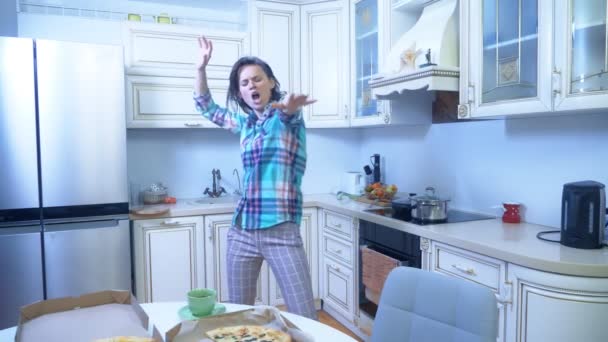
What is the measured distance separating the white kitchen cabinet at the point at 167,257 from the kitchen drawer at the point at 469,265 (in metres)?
1.46

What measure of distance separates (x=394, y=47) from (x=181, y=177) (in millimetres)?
1672

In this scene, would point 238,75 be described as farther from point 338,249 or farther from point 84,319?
point 338,249

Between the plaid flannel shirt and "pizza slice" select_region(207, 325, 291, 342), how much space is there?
0.72 meters

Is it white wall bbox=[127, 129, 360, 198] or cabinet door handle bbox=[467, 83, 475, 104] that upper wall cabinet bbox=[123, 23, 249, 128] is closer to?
white wall bbox=[127, 129, 360, 198]

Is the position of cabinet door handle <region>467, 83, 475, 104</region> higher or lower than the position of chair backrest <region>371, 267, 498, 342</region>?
higher

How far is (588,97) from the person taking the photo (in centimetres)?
157

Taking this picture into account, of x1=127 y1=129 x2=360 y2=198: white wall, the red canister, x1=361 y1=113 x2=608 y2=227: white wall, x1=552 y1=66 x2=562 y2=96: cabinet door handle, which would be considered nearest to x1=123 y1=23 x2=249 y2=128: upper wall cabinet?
x1=127 y1=129 x2=360 y2=198: white wall

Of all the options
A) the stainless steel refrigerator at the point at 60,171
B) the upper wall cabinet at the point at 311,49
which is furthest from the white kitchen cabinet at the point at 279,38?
the stainless steel refrigerator at the point at 60,171

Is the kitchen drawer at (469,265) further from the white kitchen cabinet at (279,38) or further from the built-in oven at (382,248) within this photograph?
the white kitchen cabinet at (279,38)

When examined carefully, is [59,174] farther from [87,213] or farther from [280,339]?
[280,339]

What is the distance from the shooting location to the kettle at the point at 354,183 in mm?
3229

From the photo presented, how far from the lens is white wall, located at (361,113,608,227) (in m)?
1.94

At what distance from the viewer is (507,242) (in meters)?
1.75

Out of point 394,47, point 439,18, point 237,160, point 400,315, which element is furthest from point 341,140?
point 400,315
